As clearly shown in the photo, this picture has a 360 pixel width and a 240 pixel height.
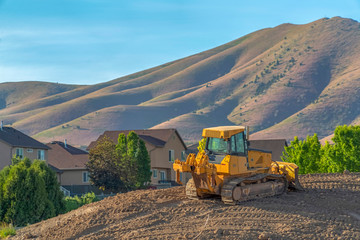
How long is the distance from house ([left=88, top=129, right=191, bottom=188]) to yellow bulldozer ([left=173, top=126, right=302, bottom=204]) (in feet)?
167

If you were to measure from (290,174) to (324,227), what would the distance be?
6085mm

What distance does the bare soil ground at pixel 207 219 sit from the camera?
17156 millimetres

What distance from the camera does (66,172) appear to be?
241 feet

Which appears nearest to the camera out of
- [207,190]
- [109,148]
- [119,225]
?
[119,225]

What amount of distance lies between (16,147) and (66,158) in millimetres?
11563

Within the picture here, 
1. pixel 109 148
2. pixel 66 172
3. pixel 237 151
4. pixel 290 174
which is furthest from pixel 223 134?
pixel 66 172

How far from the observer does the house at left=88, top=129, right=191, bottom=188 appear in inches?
2953

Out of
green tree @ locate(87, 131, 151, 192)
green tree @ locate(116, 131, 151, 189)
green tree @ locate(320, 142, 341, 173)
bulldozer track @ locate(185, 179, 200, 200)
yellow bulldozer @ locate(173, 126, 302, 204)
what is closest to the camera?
yellow bulldozer @ locate(173, 126, 302, 204)

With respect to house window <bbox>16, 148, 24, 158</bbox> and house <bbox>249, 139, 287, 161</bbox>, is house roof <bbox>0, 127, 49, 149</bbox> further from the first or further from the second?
house <bbox>249, 139, 287, 161</bbox>

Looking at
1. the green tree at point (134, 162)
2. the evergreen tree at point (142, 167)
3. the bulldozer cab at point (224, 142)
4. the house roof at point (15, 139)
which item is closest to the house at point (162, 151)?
the house roof at point (15, 139)

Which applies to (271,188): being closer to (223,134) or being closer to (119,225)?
(223,134)

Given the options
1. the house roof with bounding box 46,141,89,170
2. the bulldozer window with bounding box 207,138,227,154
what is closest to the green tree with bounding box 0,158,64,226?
the bulldozer window with bounding box 207,138,227,154

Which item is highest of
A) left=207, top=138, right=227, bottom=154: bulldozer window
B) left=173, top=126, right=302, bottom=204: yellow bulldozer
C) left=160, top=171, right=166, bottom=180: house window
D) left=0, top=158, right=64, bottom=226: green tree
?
left=207, top=138, right=227, bottom=154: bulldozer window

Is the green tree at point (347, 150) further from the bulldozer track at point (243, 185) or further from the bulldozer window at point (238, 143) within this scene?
the bulldozer window at point (238, 143)
